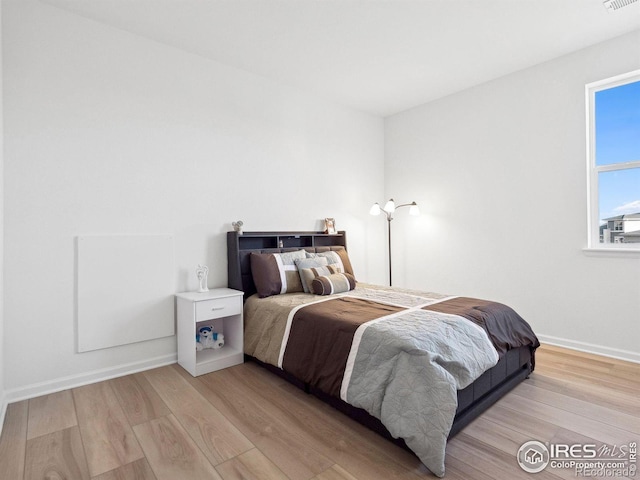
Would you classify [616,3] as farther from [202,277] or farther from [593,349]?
[202,277]

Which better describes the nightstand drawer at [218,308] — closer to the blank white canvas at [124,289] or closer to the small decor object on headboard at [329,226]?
the blank white canvas at [124,289]

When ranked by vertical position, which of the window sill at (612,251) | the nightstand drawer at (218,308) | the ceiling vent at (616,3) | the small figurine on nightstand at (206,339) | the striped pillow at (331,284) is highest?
the ceiling vent at (616,3)

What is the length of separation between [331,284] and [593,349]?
93.6 inches

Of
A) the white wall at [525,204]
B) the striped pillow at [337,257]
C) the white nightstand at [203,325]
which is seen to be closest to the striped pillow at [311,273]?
the striped pillow at [337,257]

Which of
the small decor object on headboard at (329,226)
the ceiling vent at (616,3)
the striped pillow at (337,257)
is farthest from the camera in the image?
the small decor object on headboard at (329,226)

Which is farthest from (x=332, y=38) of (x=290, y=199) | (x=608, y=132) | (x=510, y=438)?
(x=510, y=438)

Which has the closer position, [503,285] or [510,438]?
[510,438]

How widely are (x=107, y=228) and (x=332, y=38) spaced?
2.33 metres

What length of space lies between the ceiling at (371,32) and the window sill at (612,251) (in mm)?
1775

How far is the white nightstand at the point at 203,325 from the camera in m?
2.67

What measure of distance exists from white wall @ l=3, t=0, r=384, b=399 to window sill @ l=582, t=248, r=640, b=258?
2.75m

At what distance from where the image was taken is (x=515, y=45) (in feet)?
9.75

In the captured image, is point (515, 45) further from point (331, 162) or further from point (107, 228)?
point (107, 228)

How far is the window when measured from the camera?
2.93m
